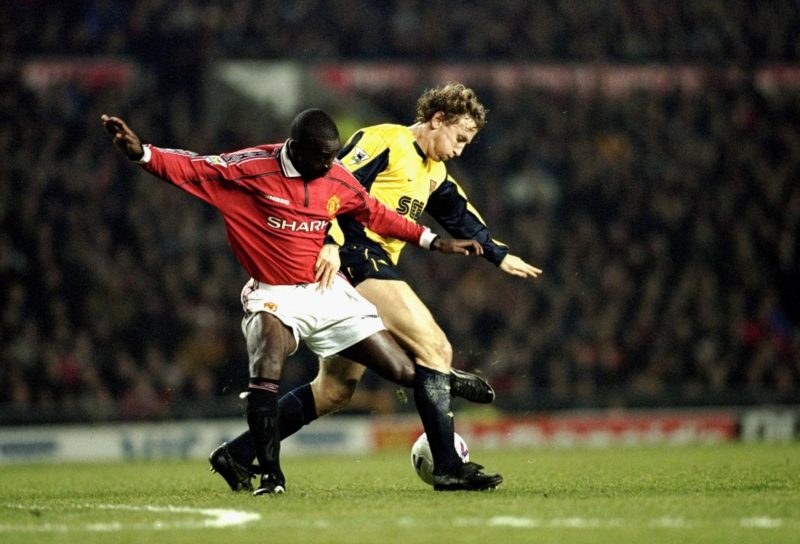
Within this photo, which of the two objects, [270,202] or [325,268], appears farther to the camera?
[325,268]

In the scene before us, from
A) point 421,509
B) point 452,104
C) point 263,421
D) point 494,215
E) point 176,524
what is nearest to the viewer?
point 176,524

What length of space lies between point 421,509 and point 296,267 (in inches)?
64.8

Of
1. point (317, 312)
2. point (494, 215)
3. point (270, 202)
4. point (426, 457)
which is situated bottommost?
point (426, 457)

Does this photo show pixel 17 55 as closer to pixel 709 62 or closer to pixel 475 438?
pixel 475 438

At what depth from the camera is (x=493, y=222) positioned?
60.5 ft

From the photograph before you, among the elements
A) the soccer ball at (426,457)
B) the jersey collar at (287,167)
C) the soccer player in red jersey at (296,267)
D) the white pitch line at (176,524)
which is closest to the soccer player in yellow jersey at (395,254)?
the soccer player in red jersey at (296,267)

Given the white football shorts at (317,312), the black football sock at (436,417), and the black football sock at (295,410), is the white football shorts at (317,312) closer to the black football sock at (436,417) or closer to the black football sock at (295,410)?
the black football sock at (436,417)

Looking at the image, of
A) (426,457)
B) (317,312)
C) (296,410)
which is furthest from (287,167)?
(426,457)

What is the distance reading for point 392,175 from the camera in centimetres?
735

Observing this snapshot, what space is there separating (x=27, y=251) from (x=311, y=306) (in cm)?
1031

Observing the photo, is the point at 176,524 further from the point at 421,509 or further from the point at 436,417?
the point at 436,417

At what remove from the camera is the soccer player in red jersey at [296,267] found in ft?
21.4

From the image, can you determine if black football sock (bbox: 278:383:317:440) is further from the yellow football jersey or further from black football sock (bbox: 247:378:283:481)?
the yellow football jersey

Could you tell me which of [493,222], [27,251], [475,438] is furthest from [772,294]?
[27,251]
